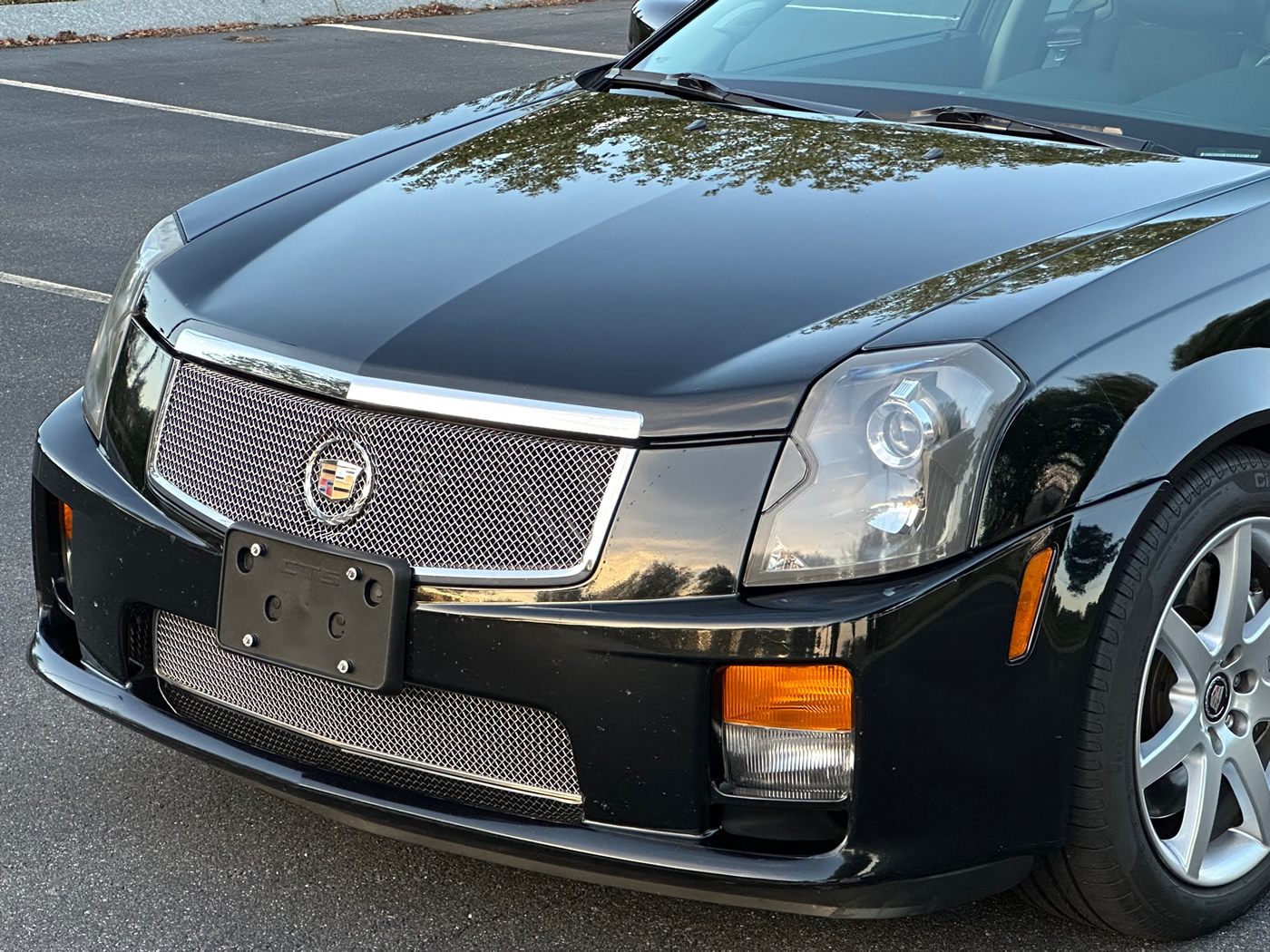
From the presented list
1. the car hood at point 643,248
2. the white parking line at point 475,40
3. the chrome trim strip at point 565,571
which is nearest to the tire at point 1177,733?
the car hood at point 643,248

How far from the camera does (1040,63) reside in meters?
3.47

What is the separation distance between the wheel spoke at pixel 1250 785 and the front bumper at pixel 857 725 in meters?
0.48

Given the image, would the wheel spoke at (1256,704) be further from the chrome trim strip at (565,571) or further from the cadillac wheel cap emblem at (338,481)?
the cadillac wheel cap emblem at (338,481)

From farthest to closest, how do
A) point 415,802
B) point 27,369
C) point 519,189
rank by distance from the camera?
point 27,369 < point 519,189 < point 415,802

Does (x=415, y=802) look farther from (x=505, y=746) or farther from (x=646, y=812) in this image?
(x=646, y=812)

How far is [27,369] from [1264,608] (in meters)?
3.96

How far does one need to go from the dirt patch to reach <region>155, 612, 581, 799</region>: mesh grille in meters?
10.9

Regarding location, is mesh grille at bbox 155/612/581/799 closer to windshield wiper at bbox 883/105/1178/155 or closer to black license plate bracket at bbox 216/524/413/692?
black license plate bracket at bbox 216/524/413/692

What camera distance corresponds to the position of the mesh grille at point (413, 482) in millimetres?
2201

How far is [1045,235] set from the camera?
8.39ft

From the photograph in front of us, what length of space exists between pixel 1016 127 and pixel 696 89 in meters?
0.73

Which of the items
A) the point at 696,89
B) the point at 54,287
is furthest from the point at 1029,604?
the point at 54,287

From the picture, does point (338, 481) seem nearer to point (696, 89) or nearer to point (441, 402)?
point (441, 402)

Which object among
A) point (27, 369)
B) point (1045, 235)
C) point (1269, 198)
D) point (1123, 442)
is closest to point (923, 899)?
point (1123, 442)
